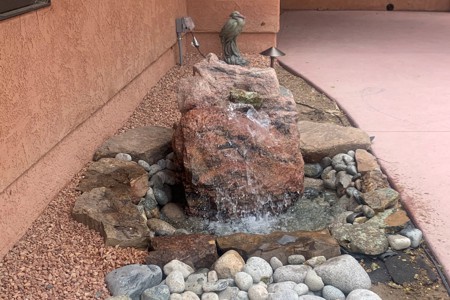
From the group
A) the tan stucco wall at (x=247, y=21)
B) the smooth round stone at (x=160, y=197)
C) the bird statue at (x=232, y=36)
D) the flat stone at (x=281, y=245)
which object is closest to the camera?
the flat stone at (x=281, y=245)

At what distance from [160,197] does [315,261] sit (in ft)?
4.91

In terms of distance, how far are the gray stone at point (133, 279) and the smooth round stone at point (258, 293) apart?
53 cm

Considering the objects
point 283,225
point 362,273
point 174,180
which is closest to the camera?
point 362,273

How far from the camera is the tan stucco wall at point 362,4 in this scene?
38.0 feet

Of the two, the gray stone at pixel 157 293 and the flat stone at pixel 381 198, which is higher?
Answer: the flat stone at pixel 381 198

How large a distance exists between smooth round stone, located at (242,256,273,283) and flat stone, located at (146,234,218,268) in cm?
24

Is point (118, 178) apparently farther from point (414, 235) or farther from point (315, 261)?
point (414, 235)

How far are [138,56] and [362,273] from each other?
361 cm

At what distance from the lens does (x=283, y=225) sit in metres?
3.94

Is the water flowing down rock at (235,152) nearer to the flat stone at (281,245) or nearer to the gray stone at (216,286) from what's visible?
the flat stone at (281,245)

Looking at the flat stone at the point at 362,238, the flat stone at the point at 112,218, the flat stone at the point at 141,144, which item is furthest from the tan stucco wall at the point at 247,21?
the flat stone at the point at 362,238

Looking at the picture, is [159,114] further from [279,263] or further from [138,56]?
[279,263]

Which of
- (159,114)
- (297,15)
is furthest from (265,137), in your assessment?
(297,15)

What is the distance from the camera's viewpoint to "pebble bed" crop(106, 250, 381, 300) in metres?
2.84
